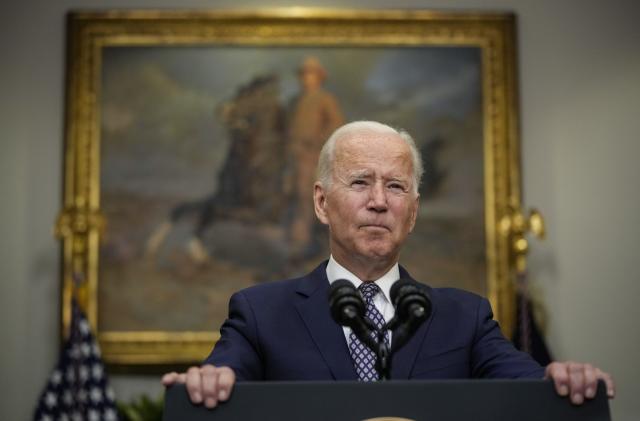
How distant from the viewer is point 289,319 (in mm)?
3109

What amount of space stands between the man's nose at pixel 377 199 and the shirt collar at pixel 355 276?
0.71ft

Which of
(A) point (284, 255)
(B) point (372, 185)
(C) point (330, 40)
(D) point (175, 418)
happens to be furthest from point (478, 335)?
(C) point (330, 40)

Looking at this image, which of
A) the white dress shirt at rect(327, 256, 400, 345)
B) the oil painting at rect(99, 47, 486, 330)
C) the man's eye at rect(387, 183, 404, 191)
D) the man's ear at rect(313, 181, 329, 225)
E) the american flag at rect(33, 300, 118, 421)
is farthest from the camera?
the oil painting at rect(99, 47, 486, 330)

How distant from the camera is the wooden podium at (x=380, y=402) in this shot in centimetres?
242

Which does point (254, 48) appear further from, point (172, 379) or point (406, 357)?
point (172, 379)

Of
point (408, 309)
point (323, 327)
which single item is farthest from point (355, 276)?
point (408, 309)

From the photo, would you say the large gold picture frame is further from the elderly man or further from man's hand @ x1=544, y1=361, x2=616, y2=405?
man's hand @ x1=544, y1=361, x2=616, y2=405

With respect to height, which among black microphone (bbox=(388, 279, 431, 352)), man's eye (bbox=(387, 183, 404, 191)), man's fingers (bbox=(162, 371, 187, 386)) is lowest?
man's fingers (bbox=(162, 371, 187, 386))

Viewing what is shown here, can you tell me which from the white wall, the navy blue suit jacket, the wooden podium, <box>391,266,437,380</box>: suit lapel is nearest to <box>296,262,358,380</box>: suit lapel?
the navy blue suit jacket

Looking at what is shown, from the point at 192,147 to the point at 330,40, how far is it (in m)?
1.37

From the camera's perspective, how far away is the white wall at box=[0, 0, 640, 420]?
7.35 m

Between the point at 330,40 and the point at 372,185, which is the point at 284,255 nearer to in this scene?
the point at 330,40

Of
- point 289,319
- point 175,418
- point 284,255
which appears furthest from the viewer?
point 284,255

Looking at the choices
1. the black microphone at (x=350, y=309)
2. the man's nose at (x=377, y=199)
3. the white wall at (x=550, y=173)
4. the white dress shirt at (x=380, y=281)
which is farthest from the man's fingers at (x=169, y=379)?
the white wall at (x=550, y=173)
